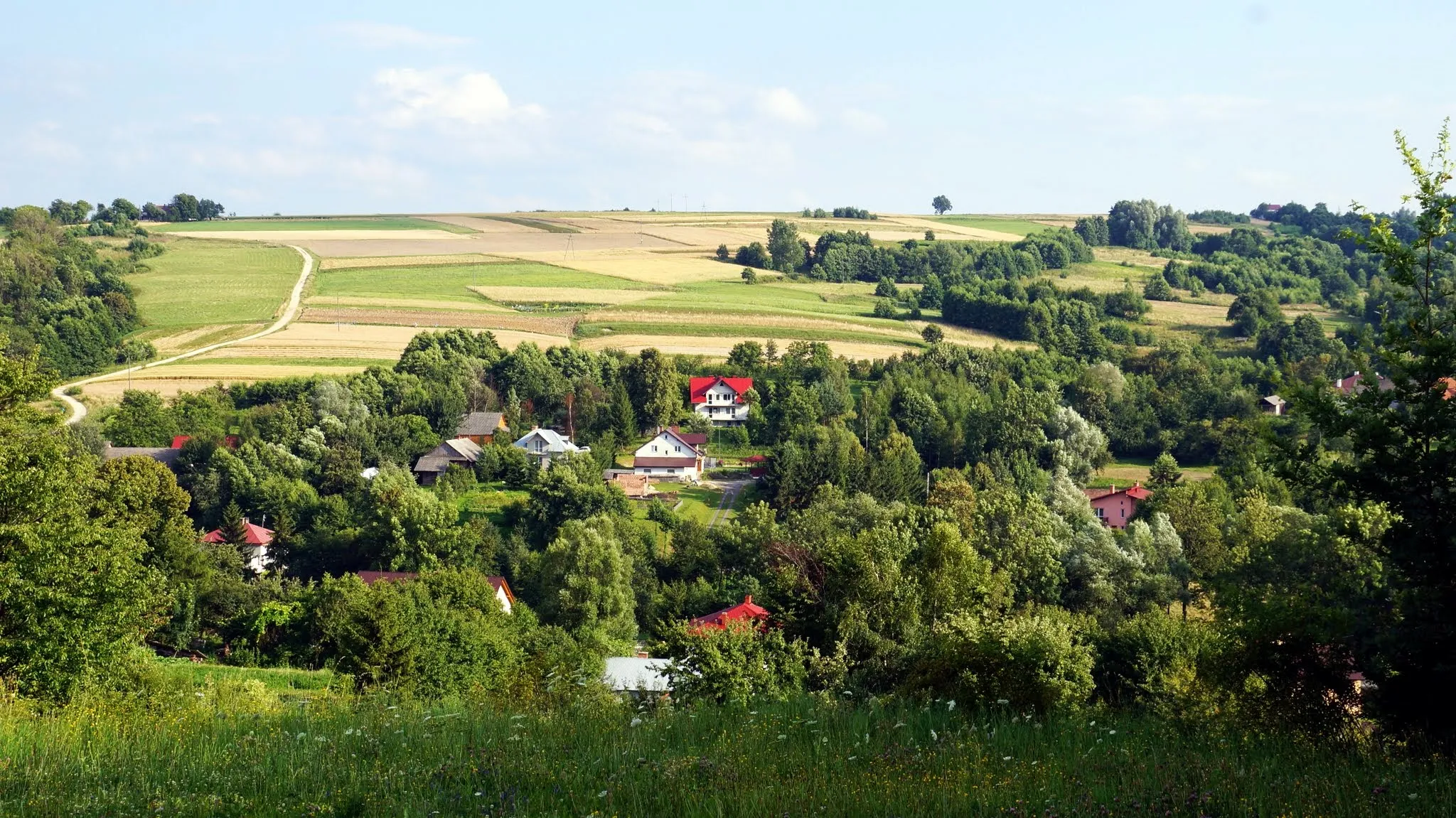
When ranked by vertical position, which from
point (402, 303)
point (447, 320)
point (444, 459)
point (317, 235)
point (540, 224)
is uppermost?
point (540, 224)

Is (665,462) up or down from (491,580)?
up

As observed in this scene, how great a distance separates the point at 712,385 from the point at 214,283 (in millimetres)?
60657

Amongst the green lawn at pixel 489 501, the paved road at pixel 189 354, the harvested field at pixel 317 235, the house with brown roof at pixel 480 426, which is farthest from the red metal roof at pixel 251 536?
the harvested field at pixel 317 235

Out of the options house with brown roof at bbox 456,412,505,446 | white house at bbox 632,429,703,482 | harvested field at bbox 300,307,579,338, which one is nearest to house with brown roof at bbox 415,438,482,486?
house with brown roof at bbox 456,412,505,446

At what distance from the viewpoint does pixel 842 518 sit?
62.8m

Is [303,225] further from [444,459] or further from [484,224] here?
[444,459]

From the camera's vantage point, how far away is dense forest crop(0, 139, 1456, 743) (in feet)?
42.9

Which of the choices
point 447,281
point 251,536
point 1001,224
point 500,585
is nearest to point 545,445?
point 251,536

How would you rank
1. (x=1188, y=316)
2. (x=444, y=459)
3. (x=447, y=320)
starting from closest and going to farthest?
(x=444, y=459)
(x=447, y=320)
(x=1188, y=316)

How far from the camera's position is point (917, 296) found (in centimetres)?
12938

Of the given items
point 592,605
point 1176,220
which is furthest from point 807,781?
point 1176,220

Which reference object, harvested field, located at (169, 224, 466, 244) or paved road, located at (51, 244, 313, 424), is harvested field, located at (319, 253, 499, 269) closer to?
paved road, located at (51, 244, 313, 424)

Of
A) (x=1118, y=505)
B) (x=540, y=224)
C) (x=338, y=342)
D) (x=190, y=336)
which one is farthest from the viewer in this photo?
(x=540, y=224)

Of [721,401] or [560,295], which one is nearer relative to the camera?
[721,401]
